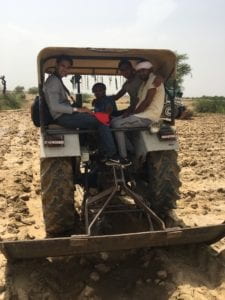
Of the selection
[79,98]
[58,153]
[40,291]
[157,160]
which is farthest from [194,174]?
[40,291]

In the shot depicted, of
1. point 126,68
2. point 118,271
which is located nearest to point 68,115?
point 126,68

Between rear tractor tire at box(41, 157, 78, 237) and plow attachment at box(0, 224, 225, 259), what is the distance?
0.72 meters

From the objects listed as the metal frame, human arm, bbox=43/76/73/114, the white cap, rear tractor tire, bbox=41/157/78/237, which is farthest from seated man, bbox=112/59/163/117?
rear tractor tire, bbox=41/157/78/237

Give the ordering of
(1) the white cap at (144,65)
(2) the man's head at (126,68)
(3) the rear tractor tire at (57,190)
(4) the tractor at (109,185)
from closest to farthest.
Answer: (4) the tractor at (109,185), (3) the rear tractor tire at (57,190), (1) the white cap at (144,65), (2) the man's head at (126,68)

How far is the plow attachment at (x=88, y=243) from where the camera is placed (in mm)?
4195

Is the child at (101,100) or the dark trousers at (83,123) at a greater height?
the child at (101,100)

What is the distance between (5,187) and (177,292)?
444 cm

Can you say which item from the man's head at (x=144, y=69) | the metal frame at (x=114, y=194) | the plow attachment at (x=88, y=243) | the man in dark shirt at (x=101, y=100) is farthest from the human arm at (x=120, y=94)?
the plow attachment at (x=88, y=243)

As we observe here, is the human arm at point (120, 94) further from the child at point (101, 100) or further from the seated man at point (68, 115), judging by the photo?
the seated man at point (68, 115)

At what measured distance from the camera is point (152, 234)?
429cm

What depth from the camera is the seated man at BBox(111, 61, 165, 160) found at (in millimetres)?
5535

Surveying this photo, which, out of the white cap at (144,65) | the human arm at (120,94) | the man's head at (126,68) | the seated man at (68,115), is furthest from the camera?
the human arm at (120,94)

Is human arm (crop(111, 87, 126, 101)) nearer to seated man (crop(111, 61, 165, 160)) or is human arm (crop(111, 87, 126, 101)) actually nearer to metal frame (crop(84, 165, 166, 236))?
seated man (crop(111, 61, 165, 160))

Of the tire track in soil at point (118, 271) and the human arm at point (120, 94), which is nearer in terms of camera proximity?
the tire track in soil at point (118, 271)
